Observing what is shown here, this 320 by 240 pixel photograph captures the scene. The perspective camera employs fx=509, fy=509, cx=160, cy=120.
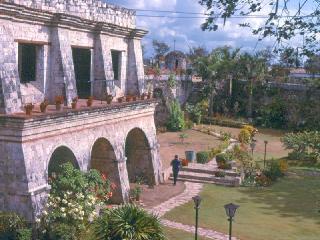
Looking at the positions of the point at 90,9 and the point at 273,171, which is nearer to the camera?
the point at 90,9

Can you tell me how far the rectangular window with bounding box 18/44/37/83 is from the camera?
1725 cm

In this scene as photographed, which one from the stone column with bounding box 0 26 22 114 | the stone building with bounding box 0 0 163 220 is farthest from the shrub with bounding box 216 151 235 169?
the stone column with bounding box 0 26 22 114

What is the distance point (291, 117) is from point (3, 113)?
3288 cm

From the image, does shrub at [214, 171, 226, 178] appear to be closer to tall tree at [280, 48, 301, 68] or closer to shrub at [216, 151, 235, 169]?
shrub at [216, 151, 235, 169]

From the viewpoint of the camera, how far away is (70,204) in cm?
1559

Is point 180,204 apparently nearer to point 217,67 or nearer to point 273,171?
point 273,171

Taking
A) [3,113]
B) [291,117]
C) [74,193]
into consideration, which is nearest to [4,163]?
[3,113]

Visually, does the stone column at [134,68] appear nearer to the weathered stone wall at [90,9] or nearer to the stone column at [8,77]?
the weathered stone wall at [90,9]

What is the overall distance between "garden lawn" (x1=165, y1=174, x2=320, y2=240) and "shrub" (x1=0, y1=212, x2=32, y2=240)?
6.13m

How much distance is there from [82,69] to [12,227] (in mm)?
8505

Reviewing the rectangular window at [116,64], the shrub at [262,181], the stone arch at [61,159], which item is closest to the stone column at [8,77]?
the stone arch at [61,159]

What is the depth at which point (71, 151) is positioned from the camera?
57.4 feet

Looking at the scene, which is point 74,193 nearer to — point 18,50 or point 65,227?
point 65,227

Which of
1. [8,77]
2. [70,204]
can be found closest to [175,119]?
[70,204]
